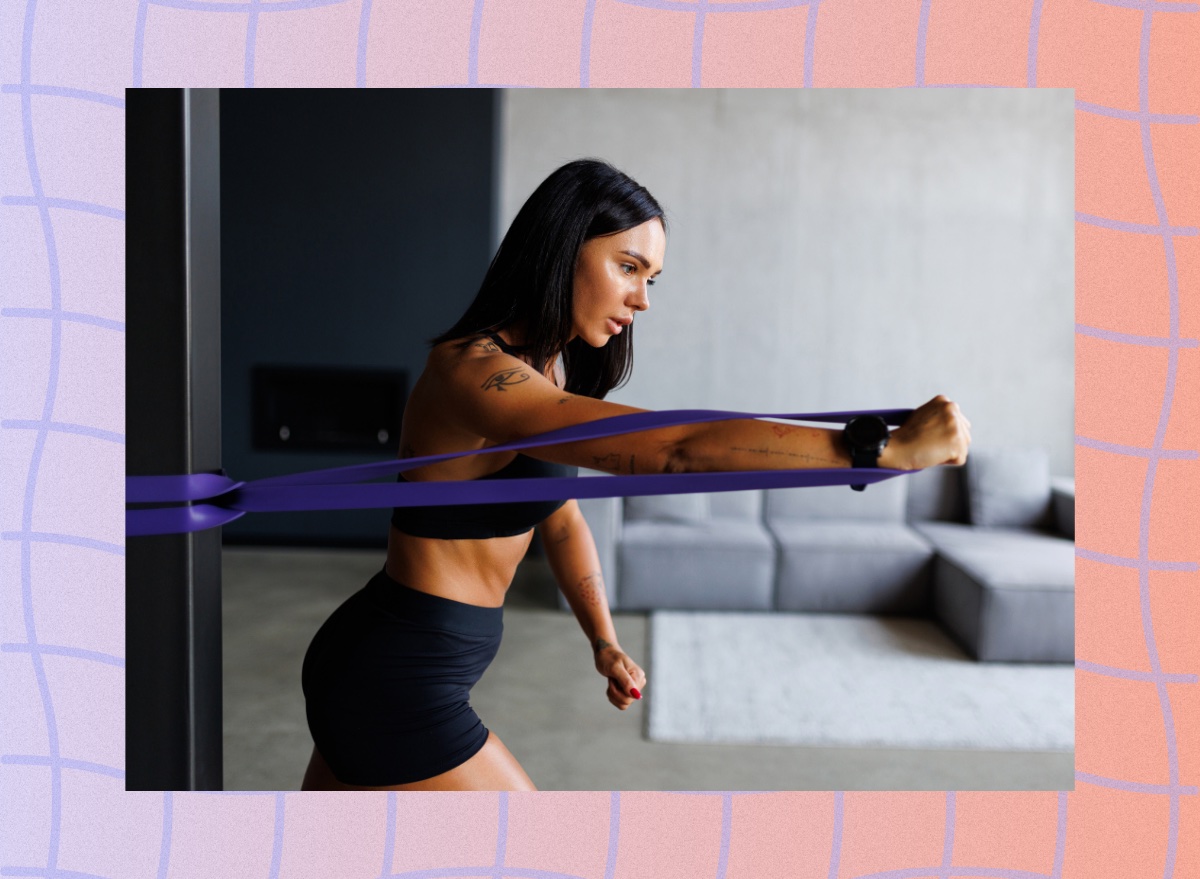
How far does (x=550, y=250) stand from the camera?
1115 millimetres

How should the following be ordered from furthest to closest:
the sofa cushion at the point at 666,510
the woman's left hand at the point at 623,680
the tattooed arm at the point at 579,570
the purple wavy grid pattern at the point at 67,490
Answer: the sofa cushion at the point at 666,510 → the tattooed arm at the point at 579,570 → the woman's left hand at the point at 623,680 → the purple wavy grid pattern at the point at 67,490

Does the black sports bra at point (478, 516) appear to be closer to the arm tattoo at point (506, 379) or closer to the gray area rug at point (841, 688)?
the arm tattoo at point (506, 379)

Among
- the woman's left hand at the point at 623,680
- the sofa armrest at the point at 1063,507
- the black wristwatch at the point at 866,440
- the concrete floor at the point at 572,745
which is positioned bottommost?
the concrete floor at the point at 572,745

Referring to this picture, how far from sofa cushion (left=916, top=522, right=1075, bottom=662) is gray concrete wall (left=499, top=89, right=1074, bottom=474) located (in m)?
1.52

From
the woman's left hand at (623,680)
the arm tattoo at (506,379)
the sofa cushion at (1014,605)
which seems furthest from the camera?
the sofa cushion at (1014,605)

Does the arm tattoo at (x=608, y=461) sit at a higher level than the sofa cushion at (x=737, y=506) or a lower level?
higher

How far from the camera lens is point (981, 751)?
281cm

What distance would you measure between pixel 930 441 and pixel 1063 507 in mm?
3922

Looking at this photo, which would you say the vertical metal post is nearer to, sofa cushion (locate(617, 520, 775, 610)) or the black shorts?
the black shorts

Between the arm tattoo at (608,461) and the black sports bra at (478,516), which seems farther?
the black sports bra at (478,516)

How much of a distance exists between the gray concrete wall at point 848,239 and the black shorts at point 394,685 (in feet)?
12.6

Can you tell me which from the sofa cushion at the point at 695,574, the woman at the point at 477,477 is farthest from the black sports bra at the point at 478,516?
the sofa cushion at the point at 695,574

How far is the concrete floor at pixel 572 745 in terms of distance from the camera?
2.60 m

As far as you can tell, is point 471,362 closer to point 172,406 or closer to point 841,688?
point 172,406
